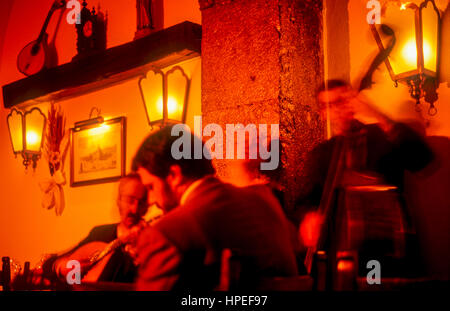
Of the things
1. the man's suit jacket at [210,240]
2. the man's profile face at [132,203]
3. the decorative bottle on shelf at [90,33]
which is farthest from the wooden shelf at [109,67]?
the man's suit jacket at [210,240]

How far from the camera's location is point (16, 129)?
5520 millimetres

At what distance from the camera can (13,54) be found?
6445mm

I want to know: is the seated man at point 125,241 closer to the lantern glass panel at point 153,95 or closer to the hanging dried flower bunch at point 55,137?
the lantern glass panel at point 153,95

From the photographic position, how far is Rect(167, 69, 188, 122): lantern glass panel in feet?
13.1

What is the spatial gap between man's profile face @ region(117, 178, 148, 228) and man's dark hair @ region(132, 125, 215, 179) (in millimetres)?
807

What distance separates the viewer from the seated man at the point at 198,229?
1923 mm

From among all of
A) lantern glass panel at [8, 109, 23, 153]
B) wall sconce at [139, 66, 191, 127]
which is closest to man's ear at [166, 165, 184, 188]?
wall sconce at [139, 66, 191, 127]

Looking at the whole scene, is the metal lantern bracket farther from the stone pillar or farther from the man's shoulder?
the stone pillar

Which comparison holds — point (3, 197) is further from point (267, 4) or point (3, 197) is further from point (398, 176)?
point (398, 176)

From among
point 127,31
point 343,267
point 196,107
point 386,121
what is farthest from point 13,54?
point 343,267

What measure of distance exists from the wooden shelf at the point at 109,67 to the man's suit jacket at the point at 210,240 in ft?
6.70

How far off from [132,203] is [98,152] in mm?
1891

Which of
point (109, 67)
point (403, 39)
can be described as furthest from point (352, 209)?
point (109, 67)
